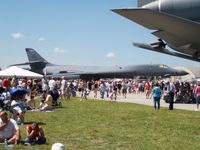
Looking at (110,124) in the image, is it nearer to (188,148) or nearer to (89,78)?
(188,148)

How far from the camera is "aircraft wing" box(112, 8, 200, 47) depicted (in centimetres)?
1225

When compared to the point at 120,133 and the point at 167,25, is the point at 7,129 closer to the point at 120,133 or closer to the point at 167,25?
the point at 120,133

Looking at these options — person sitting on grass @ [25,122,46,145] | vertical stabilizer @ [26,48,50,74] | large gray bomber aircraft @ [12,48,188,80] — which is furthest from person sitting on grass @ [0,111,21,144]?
vertical stabilizer @ [26,48,50,74]

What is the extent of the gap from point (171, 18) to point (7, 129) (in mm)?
8040

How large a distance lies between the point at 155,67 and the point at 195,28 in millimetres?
45410

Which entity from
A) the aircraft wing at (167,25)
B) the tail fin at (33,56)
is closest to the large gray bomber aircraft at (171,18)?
the aircraft wing at (167,25)

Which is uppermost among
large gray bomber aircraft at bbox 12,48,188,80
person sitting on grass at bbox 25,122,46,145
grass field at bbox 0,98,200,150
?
large gray bomber aircraft at bbox 12,48,188,80

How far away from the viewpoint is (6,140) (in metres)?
7.19

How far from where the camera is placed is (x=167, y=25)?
13453 mm

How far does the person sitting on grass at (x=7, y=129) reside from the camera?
718 centimetres

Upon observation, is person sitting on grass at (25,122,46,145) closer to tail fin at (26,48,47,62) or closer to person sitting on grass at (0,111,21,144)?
person sitting on grass at (0,111,21,144)

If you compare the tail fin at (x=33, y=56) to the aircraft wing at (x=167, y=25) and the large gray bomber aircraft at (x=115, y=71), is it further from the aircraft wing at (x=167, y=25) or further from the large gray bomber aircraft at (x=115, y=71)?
the aircraft wing at (x=167, y=25)

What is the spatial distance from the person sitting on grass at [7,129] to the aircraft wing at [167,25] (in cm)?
632

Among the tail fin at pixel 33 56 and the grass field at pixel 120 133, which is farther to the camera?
the tail fin at pixel 33 56
